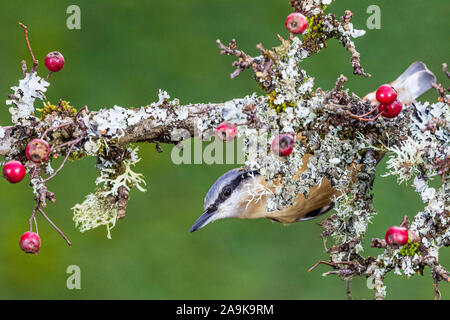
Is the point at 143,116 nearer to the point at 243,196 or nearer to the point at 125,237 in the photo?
the point at 243,196

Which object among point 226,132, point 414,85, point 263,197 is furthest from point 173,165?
point 226,132

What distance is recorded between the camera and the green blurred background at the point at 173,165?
2.63 metres

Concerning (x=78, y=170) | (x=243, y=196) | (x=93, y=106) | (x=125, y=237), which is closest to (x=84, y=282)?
(x=125, y=237)

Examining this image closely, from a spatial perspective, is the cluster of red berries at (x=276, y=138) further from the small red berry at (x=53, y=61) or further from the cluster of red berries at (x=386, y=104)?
the small red berry at (x=53, y=61)

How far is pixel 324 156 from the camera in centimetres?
120

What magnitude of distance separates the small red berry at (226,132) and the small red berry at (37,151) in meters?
0.26

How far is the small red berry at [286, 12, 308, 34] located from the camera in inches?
45.0

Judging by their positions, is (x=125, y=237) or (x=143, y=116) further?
(x=125, y=237)

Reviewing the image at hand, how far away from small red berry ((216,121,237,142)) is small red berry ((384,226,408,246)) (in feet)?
0.92

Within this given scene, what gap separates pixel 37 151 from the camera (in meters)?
1.08

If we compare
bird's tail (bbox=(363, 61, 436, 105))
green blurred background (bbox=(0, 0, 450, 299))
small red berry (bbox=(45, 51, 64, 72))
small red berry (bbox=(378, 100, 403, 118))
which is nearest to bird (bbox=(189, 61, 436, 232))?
bird's tail (bbox=(363, 61, 436, 105))

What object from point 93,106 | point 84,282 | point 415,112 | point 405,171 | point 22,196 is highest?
point 93,106

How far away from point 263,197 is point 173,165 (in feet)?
4.34

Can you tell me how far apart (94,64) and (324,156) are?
1.71m
